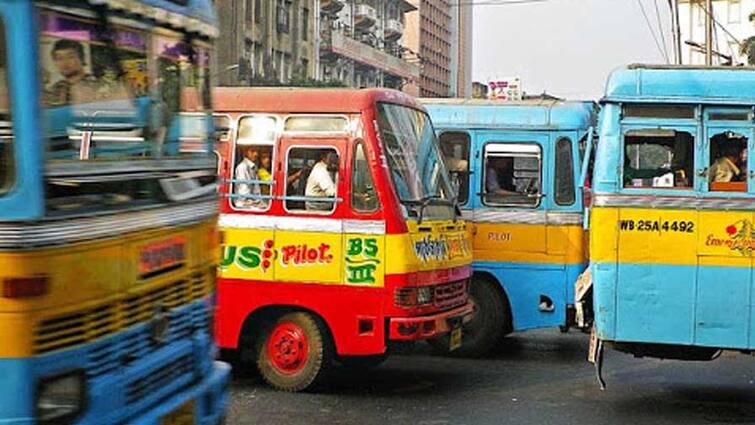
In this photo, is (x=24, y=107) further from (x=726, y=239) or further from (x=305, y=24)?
(x=305, y=24)

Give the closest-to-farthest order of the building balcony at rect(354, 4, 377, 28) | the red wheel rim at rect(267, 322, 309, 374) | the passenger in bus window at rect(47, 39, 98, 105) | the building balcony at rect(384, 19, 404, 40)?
the passenger in bus window at rect(47, 39, 98, 105), the red wheel rim at rect(267, 322, 309, 374), the building balcony at rect(354, 4, 377, 28), the building balcony at rect(384, 19, 404, 40)

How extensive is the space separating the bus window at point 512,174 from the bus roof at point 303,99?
220cm

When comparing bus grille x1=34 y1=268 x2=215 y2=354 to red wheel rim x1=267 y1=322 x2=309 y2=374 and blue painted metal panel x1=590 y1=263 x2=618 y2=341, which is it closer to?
red wheel rim x1=267 y1=322 x2=309 y2=374

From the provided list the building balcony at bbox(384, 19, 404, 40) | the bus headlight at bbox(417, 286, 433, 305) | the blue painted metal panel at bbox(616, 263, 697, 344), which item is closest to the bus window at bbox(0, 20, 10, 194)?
the bus headlight at bbox(417, 286, 433, 305)

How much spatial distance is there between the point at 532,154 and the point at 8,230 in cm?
848

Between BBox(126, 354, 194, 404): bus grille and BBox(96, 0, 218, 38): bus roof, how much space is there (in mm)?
1622

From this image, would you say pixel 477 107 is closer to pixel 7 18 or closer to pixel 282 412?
pixel 282 412

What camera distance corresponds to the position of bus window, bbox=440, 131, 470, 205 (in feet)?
39.0

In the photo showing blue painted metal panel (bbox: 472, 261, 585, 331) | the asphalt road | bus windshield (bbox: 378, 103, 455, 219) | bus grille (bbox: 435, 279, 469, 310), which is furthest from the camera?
blue painted metal panel (bbox: 472, 261, 585, 331)

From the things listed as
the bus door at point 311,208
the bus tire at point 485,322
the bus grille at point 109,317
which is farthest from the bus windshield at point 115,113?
the bus tire at point 485,322

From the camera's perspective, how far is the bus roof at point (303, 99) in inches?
364

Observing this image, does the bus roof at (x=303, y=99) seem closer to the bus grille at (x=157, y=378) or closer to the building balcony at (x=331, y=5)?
the bus grille at (x=157, y=378)

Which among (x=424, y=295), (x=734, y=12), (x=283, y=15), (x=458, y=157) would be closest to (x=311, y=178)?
(x=424, y=295)

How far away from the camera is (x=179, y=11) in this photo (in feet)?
17.6
